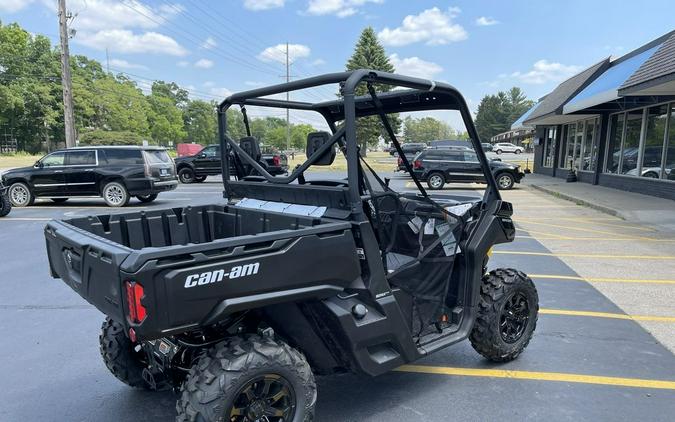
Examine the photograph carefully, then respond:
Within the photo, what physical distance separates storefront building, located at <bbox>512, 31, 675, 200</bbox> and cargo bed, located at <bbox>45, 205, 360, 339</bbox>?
10368 mm

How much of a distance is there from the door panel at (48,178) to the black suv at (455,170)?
12.2 metres

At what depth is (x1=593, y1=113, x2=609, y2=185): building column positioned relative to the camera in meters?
18.1

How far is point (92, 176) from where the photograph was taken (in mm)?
13195

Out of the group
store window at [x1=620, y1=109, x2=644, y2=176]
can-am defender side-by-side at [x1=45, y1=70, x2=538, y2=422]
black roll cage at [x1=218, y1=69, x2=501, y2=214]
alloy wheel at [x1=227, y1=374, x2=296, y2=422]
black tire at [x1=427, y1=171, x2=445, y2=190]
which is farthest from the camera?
black tire at [x1=427, y1=171, x2=445, y2=190]

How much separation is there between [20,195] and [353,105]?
14104 millimetres

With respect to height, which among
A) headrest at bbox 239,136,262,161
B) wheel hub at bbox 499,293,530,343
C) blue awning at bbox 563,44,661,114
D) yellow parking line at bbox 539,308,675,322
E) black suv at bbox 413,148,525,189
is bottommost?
yellow parking line at bbox 539,308,675,322

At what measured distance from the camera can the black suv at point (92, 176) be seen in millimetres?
13156

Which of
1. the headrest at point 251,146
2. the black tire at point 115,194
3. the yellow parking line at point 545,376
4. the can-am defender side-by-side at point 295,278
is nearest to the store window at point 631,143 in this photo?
the yellow parking line at point 545,376

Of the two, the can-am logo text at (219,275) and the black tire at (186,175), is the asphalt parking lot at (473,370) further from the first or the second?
the black tire at (186,175)

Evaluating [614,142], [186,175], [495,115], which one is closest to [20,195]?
[186,175]

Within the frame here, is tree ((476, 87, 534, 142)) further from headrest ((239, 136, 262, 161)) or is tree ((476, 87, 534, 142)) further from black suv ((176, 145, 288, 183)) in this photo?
headrest ((239, 136, 262, 161))

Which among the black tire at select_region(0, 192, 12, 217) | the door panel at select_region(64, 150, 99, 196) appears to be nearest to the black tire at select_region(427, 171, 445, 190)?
the door panel at select_region(64, 150, 99, 196)

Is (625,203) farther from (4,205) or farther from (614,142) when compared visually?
(4,205)

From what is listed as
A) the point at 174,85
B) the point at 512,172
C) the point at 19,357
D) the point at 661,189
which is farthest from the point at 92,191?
the point at 174,85
